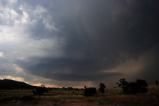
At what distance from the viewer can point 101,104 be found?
53.7 m

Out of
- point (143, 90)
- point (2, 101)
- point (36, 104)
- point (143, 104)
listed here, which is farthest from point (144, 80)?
point (2, 101)

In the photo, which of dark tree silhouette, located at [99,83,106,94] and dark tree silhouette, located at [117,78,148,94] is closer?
dark tree silhouette, located at [117,78,148,94]

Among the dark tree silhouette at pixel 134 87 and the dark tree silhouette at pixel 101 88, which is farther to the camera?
the dark tree silhouette at pixel 101 88

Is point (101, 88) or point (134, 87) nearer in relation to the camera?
point (134, 87)

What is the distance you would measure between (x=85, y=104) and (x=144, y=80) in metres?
39.8

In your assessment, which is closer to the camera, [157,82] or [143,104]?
[143,104]

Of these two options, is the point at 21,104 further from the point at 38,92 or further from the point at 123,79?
the point at 123,79

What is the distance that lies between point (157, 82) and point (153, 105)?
257 ft

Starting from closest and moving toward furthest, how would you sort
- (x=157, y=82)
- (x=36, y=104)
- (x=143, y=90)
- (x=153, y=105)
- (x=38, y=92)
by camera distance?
(x=153, y=105)
(x=36, y=104)
(x=143, y=90)
(x=38, y=92)
(x=157, y=82)

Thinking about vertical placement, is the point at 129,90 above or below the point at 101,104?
above

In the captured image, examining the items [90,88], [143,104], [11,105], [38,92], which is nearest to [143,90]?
[90,88]

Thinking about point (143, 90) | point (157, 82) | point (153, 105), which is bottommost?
point (153, 105)

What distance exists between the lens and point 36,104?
59.0 m

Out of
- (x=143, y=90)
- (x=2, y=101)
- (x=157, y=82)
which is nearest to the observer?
(x=2, y=101)
